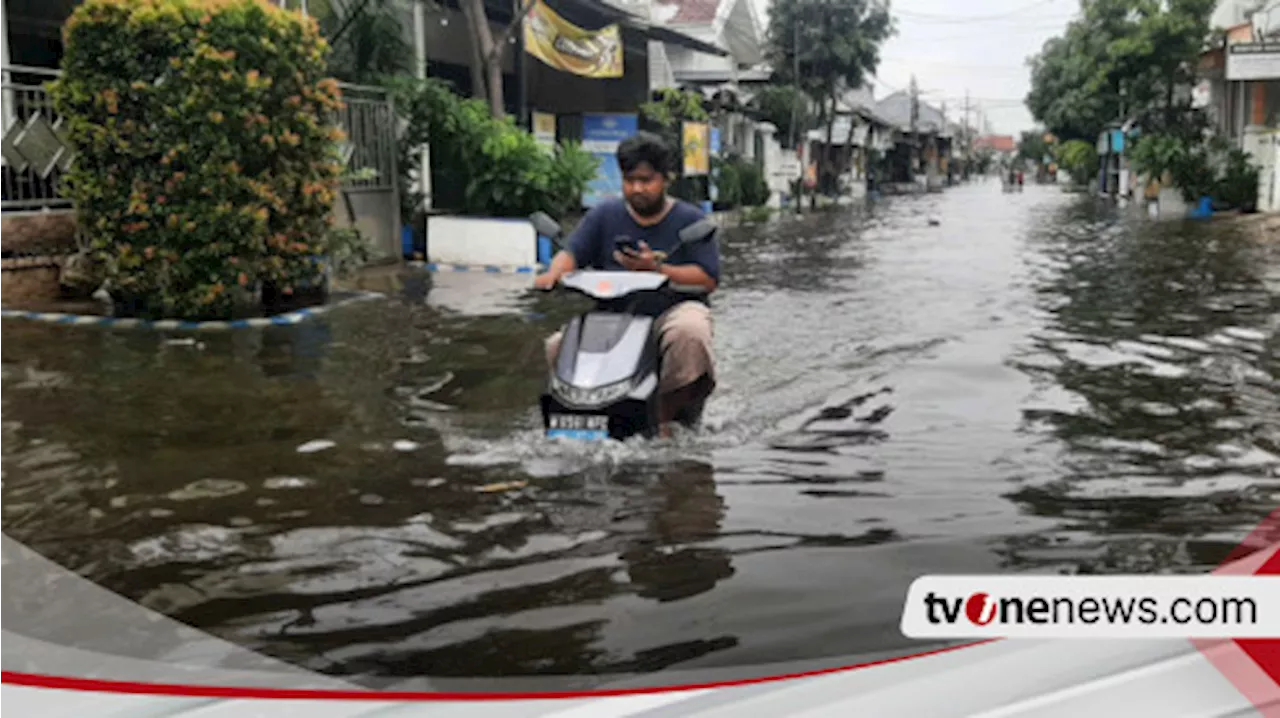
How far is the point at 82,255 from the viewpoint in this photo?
33.6 ft

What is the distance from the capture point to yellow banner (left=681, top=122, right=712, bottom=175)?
2642cm

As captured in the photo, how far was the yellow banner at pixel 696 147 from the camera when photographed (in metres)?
26.4

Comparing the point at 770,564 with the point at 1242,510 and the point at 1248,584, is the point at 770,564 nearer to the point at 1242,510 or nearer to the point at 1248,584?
the point at 1248,584

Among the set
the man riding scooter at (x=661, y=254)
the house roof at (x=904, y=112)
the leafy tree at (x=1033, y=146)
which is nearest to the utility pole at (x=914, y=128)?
the house roof at (x=904, y=112)

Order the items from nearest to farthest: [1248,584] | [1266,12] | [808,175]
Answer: [1248,584]
[1266,12]
[808,175]

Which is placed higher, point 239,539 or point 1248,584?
point 1248,584

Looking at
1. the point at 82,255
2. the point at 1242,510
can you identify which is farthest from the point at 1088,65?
the point at 1242,510

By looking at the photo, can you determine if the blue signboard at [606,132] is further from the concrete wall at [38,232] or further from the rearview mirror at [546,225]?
the rearview mirror at [546,225]

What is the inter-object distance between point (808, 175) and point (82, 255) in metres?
36.4

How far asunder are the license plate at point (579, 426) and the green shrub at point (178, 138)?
195 inches

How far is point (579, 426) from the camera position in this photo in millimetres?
4887

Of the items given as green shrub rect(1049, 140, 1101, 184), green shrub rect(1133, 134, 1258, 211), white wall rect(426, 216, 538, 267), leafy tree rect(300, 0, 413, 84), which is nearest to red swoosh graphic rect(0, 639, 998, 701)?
white wall rect(426, 216, 538, 267)

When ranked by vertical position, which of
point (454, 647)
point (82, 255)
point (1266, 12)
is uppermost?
point (1266, 12)

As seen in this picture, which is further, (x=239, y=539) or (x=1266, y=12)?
(x=1266, y=12)
